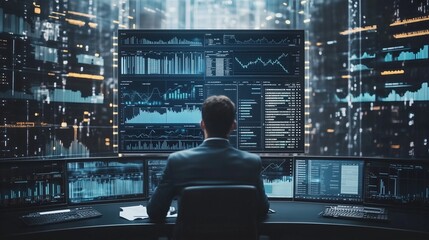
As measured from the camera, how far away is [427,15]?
303 cm

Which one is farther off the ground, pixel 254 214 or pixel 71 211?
pixel 254 214

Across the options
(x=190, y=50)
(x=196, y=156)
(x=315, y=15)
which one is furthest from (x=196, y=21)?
(x=196, y=156)

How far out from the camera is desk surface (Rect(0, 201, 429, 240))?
203 cm

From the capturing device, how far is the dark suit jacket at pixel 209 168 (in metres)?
1.67

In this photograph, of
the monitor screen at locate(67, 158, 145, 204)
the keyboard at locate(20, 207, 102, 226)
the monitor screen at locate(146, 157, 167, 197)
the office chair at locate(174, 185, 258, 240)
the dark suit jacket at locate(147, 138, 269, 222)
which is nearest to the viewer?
the office chair at locate(174, 185, 258, 240)

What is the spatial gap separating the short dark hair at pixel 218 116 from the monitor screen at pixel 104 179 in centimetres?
102

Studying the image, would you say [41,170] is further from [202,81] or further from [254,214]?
[254,214]

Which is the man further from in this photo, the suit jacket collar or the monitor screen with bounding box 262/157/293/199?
the monitor screen with bounding box 262/157/293/199

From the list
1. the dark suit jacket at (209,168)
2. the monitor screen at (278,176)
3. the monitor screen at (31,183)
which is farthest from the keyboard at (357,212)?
the monitor screen at (31,183)

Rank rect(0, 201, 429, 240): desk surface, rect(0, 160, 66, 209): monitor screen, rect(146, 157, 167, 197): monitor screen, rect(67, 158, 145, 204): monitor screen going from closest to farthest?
rect(0, 201, 429, 240): desk surface < rect(0, 160, 66, 209): monitor screen < rect(67, 158, 145, 204): monitor screen < rect(146, 157, 167, 197): monitor screen

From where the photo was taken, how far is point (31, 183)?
7.91 feet

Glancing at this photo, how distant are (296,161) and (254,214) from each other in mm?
1153

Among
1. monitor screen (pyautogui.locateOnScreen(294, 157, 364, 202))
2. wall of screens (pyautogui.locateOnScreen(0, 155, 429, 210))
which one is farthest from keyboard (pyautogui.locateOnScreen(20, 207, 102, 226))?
monitor screen (pyautogui.locateOnScreen(294, 157, 364, 202))

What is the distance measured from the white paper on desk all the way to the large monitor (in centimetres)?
45
